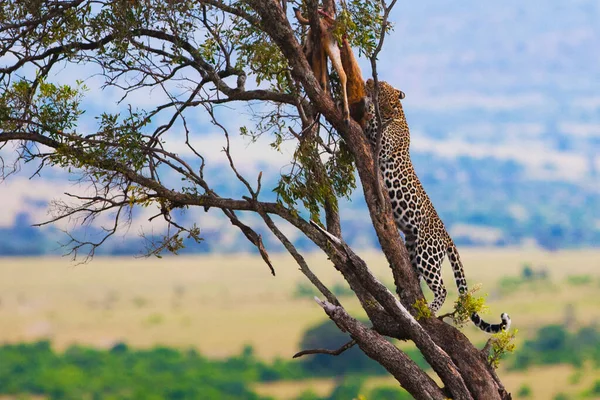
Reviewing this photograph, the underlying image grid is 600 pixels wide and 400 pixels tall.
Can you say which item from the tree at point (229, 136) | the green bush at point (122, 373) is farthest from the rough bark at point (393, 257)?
the green bush at point (122, 373)

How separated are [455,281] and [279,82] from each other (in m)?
2.75

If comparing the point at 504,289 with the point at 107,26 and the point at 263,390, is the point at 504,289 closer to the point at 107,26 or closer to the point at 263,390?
the point at 263,390

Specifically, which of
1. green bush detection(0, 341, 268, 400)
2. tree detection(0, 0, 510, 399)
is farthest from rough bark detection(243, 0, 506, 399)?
green bush detection(0, 341, 268, 400)

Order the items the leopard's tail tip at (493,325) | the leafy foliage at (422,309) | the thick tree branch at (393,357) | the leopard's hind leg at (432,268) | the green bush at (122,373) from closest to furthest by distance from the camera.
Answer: the thick tree branch at (393,357) < the leafy foliage at (422,309) < the leopard's tail tip at (493,325) < the leopard's hind leg at (432,268) < the green bush at (122,373)

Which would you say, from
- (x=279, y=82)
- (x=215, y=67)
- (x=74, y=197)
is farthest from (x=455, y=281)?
(x=74, y=197)

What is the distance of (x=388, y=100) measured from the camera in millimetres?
9445

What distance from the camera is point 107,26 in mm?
9312

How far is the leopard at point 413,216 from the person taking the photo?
8.85m

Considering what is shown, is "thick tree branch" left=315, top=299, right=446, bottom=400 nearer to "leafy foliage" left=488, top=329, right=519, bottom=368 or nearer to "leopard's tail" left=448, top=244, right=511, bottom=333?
"leafy foliage" left=488, top=329, right=519, bottom=368

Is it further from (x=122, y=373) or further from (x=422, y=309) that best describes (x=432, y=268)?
(x=122, y=373)

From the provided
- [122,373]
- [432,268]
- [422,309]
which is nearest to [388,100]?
[432,268]

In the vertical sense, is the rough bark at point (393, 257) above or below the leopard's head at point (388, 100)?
below

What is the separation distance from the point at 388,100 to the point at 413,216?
1.35 meters

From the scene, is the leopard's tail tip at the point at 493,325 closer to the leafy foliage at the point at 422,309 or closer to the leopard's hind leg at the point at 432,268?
the leopard's hind leg at the point at 432,268
